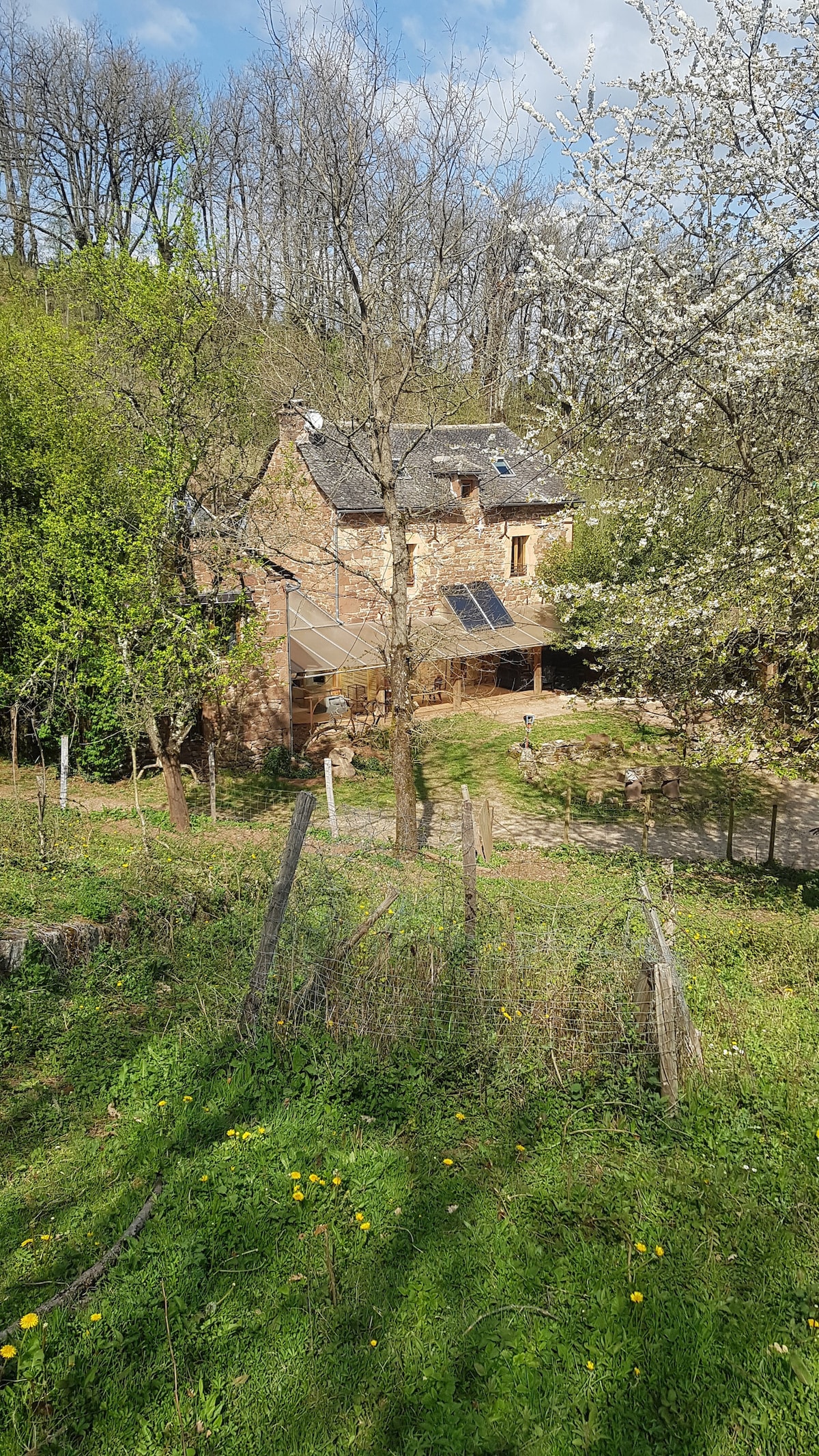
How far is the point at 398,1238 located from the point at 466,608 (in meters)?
19.8

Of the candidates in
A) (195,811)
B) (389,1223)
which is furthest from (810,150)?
(195,811)

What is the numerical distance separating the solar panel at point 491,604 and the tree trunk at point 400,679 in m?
11.3

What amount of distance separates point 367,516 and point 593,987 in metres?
17.4

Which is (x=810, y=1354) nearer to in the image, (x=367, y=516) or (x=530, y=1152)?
(x=530, y=1152)

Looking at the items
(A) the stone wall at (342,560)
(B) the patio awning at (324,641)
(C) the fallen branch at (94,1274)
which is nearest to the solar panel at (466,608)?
(A) the stone wall at (342,560)

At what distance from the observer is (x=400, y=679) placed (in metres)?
11.7

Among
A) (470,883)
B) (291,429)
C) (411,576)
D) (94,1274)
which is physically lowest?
(94,1274)

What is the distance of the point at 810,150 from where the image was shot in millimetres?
8867

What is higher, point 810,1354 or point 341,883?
point 341,883

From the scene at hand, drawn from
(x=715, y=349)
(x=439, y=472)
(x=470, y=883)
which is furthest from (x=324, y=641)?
(x=470, y=883)

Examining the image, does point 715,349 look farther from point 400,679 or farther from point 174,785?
point 174,785

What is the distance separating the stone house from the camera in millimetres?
18344

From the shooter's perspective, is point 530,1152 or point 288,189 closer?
point 530,1152

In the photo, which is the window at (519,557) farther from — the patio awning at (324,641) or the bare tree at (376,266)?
the bare tree at (376,266)
